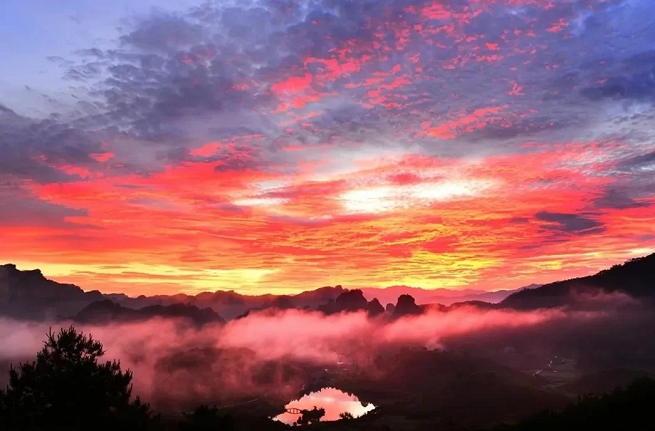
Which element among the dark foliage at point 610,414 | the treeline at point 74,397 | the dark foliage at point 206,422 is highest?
the treeline at point 74,397

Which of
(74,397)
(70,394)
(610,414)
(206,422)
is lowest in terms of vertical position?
(610,414)

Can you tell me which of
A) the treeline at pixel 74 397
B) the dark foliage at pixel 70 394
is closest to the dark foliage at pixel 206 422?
the treeline at pixel 74 397

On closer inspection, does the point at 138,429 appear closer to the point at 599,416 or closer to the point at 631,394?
the point at 599,416

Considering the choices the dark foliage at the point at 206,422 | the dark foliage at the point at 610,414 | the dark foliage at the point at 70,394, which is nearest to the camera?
the dark foliage at the point at 70,394

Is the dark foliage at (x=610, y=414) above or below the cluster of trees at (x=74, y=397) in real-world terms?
below

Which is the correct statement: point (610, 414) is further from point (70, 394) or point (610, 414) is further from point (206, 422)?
point (70, 394)

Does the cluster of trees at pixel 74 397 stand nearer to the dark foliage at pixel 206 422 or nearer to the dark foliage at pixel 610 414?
the dark foliage at pixel 206 422

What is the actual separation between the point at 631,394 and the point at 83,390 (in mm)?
107250

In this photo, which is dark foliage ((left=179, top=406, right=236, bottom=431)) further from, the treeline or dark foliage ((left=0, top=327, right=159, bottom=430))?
dark foliage ((left=0, top=327, right=159, bottom=430))

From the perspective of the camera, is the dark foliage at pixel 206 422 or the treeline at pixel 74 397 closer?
the treeline at pixel 74 397

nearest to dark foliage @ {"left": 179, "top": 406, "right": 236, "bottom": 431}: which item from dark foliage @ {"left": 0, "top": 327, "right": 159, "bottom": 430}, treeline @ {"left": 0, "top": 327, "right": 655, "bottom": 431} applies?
treeline @ {"left": 0, "top": 327, "right": 655, "bottom": 431}

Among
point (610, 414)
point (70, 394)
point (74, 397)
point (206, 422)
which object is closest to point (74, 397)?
point (74, 397)

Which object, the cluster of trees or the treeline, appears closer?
the treeline

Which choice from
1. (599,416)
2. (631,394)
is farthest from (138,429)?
(631,394)
